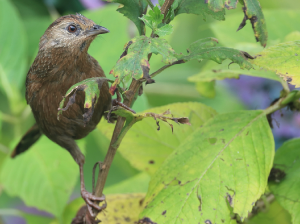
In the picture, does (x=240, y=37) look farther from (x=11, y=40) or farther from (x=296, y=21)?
(x=11, y=40)

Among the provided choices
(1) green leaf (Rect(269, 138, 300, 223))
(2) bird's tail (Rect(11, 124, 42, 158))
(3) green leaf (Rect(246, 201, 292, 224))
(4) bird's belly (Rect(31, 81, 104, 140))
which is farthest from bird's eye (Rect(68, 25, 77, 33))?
(3) green leaf (Rect(246, 201, 292, 224))

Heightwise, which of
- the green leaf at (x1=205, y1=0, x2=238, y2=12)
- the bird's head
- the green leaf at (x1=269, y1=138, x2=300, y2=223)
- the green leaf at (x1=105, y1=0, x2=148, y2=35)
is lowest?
the green leaf at (x1=269, y1=138, x2=300, y2=223)

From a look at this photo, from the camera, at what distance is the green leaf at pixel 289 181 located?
1.22 meters

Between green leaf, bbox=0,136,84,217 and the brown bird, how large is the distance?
1.12ft

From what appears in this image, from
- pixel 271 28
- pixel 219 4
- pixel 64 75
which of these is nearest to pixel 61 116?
pixel 64 75

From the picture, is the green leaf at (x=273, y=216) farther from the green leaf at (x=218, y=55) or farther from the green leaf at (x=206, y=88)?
the green leaf at (x=218, y=55)

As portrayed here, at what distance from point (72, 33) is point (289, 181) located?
119cm

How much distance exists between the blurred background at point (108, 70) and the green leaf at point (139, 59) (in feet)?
2.36

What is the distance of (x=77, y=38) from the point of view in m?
1.75

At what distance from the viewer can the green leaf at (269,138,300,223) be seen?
48.0 inches

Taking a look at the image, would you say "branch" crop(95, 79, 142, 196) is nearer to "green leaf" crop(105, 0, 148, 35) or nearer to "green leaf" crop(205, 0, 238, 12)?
"green leaf" crop(105, 0, 148, 35)

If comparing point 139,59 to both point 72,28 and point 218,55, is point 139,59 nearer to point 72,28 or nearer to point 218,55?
point 218,55

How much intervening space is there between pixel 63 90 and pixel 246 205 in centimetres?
96

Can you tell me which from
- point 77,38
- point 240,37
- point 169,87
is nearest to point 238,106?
point 169,87
